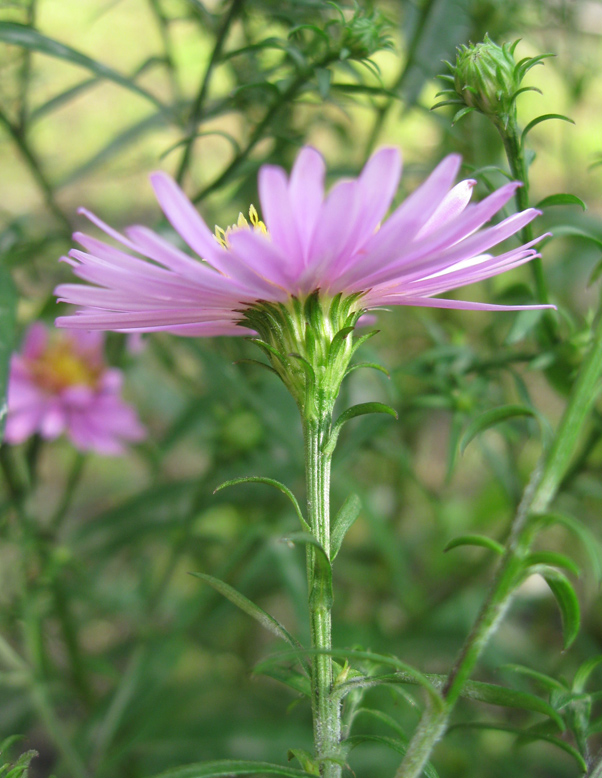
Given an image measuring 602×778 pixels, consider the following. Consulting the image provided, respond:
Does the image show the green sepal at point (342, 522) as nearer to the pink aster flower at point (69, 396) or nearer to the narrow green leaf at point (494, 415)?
the narrow green leaf at point (494, 415)

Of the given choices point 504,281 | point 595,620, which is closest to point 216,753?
point 595,620

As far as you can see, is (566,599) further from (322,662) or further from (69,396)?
(69,396)

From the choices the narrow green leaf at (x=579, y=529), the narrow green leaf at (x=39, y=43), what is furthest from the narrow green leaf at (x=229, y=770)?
the narrow green leaf at (x=39, y=43)

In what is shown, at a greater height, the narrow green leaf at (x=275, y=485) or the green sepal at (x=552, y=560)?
the narrow green leaf at (x=275, y=485)

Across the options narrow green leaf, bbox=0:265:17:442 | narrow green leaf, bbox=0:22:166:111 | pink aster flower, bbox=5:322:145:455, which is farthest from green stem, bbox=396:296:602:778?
pink aster flower, bbox=5:322:145:455

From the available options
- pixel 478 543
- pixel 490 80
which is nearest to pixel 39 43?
pixel 490 80

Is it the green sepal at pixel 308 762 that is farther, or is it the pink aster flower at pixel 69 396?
the pink aster flower at pixel 69 396

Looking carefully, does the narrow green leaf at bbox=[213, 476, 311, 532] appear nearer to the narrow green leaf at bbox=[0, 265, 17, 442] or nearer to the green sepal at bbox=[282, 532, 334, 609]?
the green sepal at bbox=[282, 532, 334, 609]
